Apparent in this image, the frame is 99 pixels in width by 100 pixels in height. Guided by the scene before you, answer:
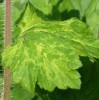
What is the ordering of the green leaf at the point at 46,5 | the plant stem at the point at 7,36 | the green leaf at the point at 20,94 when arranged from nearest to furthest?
the plant stem at the point at 7,36
the green leaf at the point at 20,94
the green leaf at the point at 46,5

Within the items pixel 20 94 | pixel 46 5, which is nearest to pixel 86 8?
pixel 46 5

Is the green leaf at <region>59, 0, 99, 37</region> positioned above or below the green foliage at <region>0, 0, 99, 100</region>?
below

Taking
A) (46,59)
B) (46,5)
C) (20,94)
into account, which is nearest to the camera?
(46,59)

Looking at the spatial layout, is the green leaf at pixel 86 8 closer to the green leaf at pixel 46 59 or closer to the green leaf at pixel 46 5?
the green leaf at pixel 46 5

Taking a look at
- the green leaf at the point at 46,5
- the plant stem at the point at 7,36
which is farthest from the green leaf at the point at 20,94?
the plant stem at the point at 7,36

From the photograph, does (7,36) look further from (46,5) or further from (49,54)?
(46,5)

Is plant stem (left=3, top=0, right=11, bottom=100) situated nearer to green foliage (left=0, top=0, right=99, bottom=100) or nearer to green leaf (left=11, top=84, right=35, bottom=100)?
green foliage (left=0, top=0, right=99, bottom=100)

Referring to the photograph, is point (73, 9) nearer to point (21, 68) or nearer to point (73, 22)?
point (73, 22)

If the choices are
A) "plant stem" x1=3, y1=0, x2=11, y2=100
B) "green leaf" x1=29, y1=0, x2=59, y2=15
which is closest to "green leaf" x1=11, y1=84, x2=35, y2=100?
"green leaf" x1=29, y1=0, x2=59, y2=15
